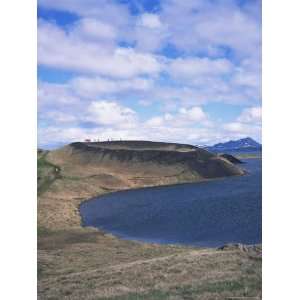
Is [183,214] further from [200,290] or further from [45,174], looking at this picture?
[45,174]

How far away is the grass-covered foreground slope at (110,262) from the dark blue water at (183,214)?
3.37 metres

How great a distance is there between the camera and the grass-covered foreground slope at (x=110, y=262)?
15.3m

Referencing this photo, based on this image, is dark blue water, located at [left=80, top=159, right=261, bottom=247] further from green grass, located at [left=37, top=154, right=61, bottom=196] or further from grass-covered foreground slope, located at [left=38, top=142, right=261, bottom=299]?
green grass, located at [left=37, top=154, right=61, bottom=196]

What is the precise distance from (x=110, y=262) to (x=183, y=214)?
90.7 ft

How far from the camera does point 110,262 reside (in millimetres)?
24625

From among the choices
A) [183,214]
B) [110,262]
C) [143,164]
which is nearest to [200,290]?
[110,262]

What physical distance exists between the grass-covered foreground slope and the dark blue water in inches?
133

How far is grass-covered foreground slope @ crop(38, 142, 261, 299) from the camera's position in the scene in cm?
1534
